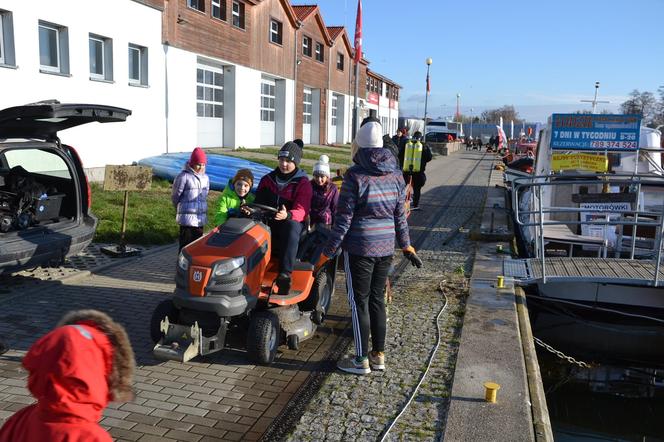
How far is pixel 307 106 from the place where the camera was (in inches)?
1350

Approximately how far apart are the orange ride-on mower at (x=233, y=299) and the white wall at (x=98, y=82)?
9.59 m

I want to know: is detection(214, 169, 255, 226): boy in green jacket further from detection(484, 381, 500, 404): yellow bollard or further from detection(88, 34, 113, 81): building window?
detection(88, 34, 113, 81): building window

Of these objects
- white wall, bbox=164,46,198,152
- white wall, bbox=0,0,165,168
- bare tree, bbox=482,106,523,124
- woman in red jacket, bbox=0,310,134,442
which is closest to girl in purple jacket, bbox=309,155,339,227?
woman in red jacket, bbox=0,310,134,442

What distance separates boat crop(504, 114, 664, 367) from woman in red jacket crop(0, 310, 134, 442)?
584cm

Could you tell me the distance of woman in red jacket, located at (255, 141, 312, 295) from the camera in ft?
17.3

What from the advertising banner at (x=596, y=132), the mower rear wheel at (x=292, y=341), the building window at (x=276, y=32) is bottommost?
the mower rear wheel at (x=292, y=341)

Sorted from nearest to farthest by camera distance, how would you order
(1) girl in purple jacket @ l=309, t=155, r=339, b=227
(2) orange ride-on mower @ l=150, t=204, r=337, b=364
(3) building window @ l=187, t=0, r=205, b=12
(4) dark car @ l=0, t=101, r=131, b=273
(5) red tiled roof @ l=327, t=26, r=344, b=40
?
1. (2) orange ride-on mower @ l=150, t=204, r=337, b=364
2. (4) dark car @ l=0, t=101, r=131, b=273
3. (1) girl in purple jacket @ l=309, t=155, r=339, b=227
4. (3) building window @ l=187, t=0, r=205, b=12
5. (5) red tiled roof @ l=327, t=26, r=344, b=40

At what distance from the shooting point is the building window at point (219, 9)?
70.8 ft

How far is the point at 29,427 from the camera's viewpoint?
1.88m

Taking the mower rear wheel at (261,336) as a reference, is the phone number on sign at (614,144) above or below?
above

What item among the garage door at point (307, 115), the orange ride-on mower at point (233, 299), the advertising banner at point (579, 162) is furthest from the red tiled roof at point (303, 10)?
the orange ride-on mower at point (233, 299)

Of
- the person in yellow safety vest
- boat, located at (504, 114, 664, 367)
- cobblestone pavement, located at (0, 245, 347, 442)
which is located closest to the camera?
cobblestone pavement, located at (0, 245, 347, 442)

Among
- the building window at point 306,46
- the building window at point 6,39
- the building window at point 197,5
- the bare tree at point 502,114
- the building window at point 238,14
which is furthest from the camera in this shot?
the bare tree at point 502,114

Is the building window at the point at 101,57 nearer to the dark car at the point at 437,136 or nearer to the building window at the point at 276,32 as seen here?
the building window at the point at 276,32
